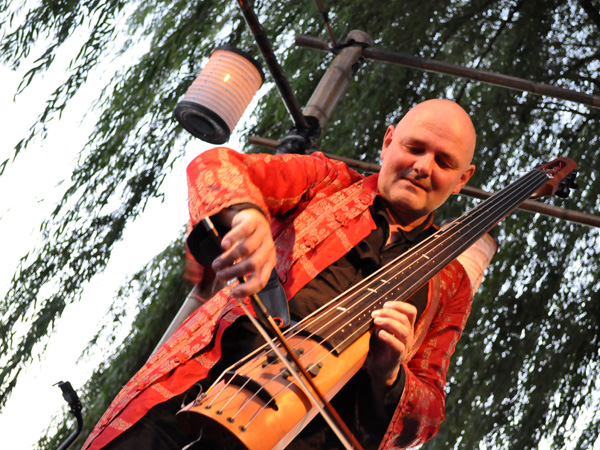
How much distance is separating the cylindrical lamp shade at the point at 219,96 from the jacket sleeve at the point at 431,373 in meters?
1.67

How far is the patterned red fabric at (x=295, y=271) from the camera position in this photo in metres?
1.27

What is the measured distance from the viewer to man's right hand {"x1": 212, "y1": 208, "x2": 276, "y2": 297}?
3.27ft

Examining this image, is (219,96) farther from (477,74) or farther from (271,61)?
(477,74)

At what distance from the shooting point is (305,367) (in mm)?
1089

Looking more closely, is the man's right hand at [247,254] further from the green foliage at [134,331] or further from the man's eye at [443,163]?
the green foliage at [134,331]

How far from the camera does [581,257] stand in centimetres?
382

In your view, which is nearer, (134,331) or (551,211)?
(551,211)

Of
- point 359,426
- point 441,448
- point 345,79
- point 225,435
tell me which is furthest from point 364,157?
point 225,435

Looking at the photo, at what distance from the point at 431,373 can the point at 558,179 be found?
93cm

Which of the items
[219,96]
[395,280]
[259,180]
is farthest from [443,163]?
[219,96]

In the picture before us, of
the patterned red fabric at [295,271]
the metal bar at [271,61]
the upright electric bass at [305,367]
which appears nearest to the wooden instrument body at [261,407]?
the upright electric bass at [305,367]

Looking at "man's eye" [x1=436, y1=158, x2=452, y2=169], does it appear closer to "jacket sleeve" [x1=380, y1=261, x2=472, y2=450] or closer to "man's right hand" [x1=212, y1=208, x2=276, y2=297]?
"jacket sleeve" [x1=380, y1=261, x2=472, y2=450]

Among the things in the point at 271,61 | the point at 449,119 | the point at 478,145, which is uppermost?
the point at 271,61

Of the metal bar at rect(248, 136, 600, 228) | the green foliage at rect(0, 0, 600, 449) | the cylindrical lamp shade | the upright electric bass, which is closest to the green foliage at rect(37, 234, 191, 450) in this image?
the green foliage at rect(0, 0, 600, 449)
